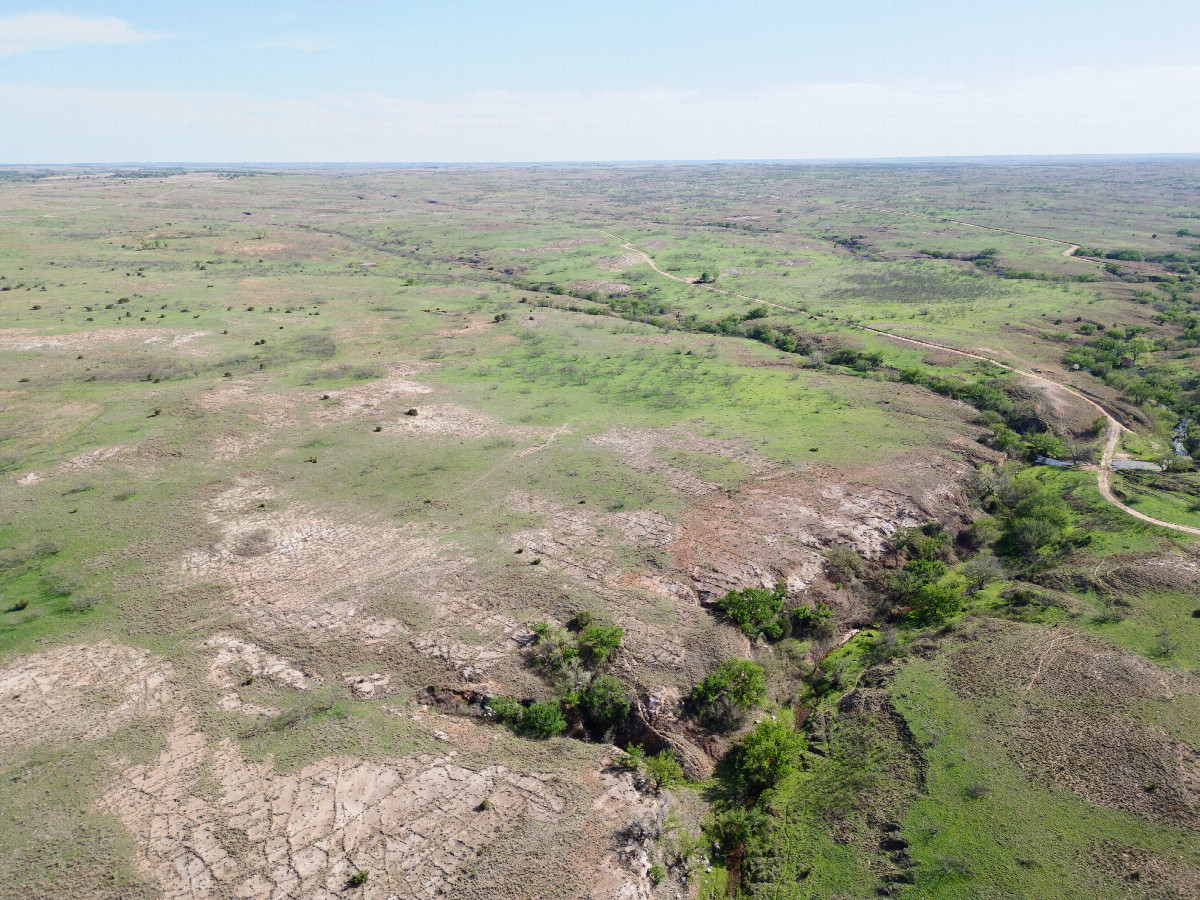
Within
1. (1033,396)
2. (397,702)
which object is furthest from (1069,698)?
(1033,396)

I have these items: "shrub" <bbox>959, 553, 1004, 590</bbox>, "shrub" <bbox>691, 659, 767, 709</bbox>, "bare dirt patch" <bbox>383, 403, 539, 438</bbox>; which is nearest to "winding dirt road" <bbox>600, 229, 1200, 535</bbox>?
"shrub" <bbox>959, 553, 1004, 590</bbox>

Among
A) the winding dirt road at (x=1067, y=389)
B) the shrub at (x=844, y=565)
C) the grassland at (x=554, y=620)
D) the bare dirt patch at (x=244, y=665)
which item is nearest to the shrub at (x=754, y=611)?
the grassland at (x=554, y=620)

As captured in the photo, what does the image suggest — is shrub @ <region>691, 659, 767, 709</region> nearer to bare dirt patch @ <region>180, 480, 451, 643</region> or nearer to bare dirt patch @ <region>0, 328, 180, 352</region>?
bare dirt patch @ <region>180, 480, 451, 643</region>

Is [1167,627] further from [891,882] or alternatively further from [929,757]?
[891,882]

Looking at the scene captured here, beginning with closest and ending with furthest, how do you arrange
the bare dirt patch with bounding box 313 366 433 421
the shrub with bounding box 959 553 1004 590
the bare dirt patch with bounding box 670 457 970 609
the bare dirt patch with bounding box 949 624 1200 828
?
the bare dirt patch with bounding box 949 624 1200 828, the bare dirt patch with bounding box 670 457 970 609, the shrub with bounding box 959 553 1004 590, the bare dirt patch with bounding box 313 366 433 421

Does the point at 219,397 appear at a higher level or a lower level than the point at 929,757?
higher

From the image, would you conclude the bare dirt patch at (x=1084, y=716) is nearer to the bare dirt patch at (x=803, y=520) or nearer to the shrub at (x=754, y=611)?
the shrub at (x=754, y=611)

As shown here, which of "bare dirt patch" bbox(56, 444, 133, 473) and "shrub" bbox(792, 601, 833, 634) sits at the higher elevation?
"bare dirt patch" bbox(56, 444, 133, 473)
